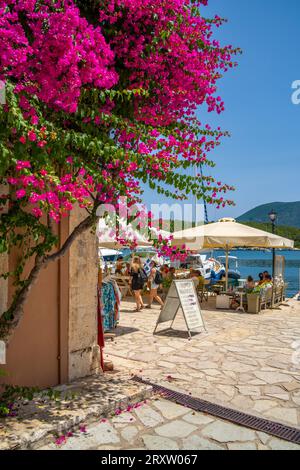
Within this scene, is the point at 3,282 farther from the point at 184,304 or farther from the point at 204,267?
the point at 204,267

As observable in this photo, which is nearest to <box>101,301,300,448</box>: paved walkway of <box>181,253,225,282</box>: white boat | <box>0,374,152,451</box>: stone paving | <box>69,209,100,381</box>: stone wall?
<box>0,374,152,451</box>: stone paving

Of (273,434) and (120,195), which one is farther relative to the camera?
(120,195)

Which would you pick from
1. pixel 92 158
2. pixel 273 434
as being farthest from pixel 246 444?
pixel 92 158

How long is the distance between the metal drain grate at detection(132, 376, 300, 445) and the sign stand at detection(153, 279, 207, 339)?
355cm

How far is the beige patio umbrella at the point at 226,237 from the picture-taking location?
12.9 meters

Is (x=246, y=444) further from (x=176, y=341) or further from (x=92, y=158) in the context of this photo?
(x=176, y=341)

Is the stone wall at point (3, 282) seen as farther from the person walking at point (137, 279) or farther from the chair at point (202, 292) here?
the chair at point (202, 292)

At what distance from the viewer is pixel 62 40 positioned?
3.58 metres

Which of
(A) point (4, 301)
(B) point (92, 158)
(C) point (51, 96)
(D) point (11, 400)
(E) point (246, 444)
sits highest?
(C) point (51, 96)

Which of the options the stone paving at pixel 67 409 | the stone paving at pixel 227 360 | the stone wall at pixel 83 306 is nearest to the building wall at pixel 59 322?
the stone wall at pixel 83 306

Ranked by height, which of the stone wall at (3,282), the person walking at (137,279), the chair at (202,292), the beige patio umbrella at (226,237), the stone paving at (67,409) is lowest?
the stone paving at (67,409)

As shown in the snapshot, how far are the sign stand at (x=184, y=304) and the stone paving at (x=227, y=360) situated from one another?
327 millimetres

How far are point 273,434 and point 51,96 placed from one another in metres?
4.08
